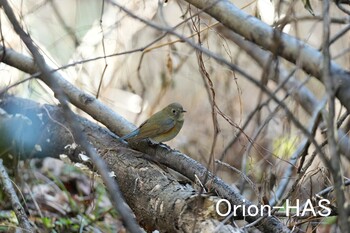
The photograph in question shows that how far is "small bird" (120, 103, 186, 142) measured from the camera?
3.32 meters

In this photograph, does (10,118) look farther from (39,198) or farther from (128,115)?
(128,115)

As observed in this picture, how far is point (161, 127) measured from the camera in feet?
11.4

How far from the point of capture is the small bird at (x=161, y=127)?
3.32m

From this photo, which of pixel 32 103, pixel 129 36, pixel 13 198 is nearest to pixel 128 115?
pixel 129 36

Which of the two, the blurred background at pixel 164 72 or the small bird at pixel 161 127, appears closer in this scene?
the small bird at pixel 161 127

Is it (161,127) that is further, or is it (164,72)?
(164,72)

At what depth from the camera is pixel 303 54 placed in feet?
6.02

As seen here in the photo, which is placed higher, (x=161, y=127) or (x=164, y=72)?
(x=164, y=72)

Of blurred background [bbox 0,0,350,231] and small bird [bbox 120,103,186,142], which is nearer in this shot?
small bird [bbox 120,103,186,142]

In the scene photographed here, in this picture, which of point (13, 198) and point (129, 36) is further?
point (129, 36)

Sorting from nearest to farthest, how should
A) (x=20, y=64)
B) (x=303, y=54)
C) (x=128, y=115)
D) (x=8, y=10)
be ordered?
(x=8, y=10)
(x=303, y=54)
(x=20, y=64)
(x=128, y=115)

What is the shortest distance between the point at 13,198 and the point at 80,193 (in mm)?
1467

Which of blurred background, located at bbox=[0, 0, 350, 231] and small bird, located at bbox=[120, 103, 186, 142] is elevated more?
blurred background, located at bbox=[0, 0, 350, 231]

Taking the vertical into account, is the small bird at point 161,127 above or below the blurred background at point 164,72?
below
